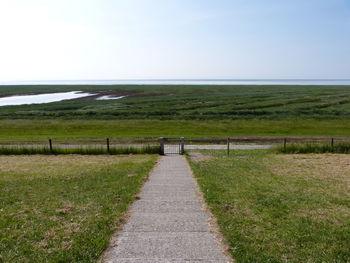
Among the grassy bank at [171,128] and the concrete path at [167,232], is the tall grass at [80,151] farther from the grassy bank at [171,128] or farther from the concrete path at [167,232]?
the grassy bank at [171,128]

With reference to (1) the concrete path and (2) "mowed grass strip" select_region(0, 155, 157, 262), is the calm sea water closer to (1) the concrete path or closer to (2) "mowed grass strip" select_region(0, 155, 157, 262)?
(2) "mowed grass strip" select_region(0, 155, 157, 262)

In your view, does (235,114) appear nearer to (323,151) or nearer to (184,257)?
(323,151)

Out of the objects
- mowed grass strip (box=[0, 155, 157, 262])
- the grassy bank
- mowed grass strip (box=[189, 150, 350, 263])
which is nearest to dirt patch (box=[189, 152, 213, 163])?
mowed grass strip (box=[189, 150, 350, 263])

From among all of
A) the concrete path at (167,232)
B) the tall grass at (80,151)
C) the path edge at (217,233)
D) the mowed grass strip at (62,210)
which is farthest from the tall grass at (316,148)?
the path edge at (217,233)

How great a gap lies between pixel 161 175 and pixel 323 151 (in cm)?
1522

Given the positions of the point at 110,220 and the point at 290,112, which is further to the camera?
the point at 290,112

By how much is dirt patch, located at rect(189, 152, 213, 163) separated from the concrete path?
7.77 m

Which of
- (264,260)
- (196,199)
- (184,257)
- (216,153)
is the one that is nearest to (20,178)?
(196,199)

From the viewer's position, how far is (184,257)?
239 inches

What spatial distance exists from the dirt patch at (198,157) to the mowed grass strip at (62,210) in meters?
5.03

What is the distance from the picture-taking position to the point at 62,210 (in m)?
8.84

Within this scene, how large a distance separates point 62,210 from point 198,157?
42.5 feet

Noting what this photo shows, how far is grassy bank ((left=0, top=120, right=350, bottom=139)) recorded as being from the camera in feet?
119

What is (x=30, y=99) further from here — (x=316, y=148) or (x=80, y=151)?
(x=316, y=148)
